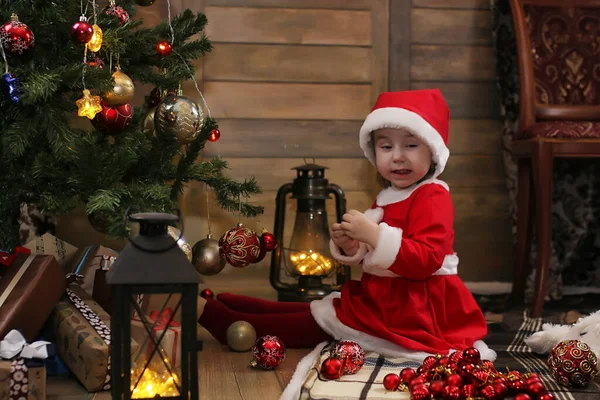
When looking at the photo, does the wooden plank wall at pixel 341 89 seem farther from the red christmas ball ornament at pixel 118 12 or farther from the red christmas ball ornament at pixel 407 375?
the red christmas ball ornament at pixel 407 375

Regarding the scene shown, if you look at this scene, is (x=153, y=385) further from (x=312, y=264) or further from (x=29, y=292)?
(x=312, y=264)

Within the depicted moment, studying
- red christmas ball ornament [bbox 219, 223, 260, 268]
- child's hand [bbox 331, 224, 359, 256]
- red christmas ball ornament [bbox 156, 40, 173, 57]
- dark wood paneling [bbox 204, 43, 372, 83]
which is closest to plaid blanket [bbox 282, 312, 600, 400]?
child's hand [bbox 331, 224, 359, 256]

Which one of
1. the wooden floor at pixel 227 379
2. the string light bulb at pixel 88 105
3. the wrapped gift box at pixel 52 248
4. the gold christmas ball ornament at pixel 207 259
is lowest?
the wooden floor at pixel 227 379

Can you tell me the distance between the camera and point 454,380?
4.40 ft

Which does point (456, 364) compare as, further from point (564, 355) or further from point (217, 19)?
point (217, 19)

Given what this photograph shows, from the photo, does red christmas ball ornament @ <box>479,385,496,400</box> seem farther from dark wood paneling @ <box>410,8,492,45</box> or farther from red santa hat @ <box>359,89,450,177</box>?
dark wood paneling @ <box>410,8,492,45</box>

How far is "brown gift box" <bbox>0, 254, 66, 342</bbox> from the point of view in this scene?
1545 millimetres

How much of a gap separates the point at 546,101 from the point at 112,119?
1.48 meters

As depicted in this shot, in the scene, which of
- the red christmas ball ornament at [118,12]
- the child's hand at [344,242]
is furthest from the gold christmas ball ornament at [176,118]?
the child's hand at [344,242]

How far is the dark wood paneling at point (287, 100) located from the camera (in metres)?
2.68

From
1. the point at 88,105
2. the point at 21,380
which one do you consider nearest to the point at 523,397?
the point at 21,380

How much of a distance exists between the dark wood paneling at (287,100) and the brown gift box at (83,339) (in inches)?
44.6

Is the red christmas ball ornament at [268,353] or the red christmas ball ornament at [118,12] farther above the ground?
the red christmas ball ornament at [118,12]

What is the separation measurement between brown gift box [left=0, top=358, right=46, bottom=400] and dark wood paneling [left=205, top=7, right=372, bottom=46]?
5.06ft
